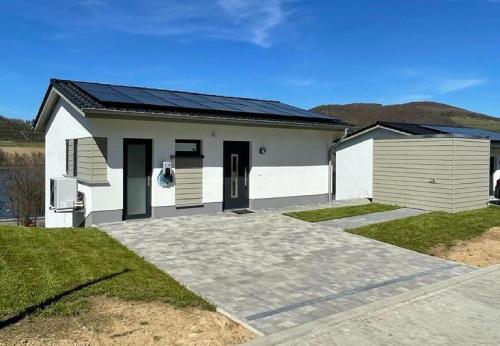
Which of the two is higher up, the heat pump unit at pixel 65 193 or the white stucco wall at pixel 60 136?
the white stucco wall at pixel 60 136

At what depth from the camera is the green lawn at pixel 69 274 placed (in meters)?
5.55

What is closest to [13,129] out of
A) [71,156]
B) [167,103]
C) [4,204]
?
[4,204]

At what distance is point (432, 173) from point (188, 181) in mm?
8110

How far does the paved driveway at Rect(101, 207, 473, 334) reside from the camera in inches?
247

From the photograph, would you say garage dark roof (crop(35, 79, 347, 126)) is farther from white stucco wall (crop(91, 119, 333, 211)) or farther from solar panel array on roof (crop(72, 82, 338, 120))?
white stucco wall (crop(91, 119, 333, 211))

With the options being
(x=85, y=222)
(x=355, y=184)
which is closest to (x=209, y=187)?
(x=85, y=222)

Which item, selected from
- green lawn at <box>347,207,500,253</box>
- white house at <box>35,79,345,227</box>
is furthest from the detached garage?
white house at <box>35,79,345,227</box>

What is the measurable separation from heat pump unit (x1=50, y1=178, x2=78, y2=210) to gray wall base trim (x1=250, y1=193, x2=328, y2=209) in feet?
17.8

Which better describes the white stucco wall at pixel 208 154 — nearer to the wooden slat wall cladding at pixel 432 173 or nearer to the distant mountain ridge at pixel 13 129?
the wooden slat wall cladding at pixel 432 173

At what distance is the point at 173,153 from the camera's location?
12.5 m

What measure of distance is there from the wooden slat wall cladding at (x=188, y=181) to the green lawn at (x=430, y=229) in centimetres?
453

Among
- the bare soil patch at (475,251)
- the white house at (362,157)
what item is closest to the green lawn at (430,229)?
the bare soil patch at (475,251)

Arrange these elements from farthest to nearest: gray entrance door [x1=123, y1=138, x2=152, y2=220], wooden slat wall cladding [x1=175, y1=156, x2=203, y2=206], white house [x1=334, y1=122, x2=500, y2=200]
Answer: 1. white house [x1=334, y1=122, x2=500, y2=200]
2. wooden slat wall cladding [x1=175, y1=156, x2=203, y2=206]
3. gray entrance door [x1=123, y1=138, x2=152, y2=220]

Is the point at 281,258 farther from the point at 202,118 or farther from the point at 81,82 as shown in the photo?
the point at 81,82
